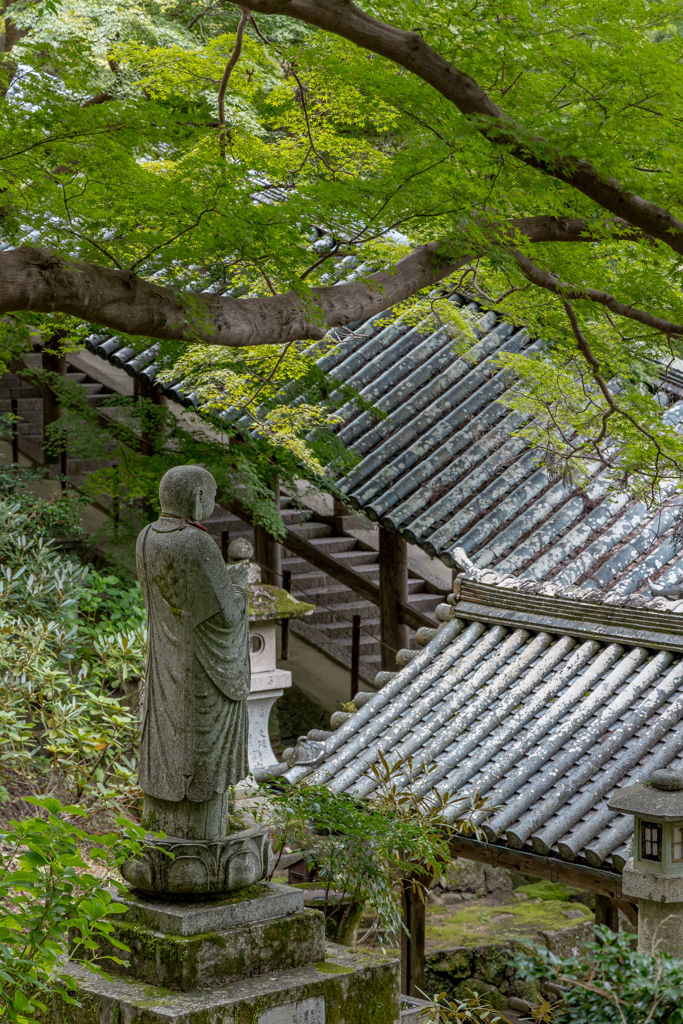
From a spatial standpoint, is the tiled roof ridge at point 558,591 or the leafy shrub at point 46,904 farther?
the tiled roof ridge at point 558,591

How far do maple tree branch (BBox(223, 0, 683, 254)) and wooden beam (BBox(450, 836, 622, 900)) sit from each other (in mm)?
3492

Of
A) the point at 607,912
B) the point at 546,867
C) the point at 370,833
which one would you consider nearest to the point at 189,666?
the point at 370,833

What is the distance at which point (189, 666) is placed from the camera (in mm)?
4625

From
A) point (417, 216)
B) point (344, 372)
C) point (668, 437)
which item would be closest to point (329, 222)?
point (417, 216)

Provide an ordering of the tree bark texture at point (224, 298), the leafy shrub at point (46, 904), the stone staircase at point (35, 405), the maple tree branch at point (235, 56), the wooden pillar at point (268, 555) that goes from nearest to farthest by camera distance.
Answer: the leafy shrub at point (46, 904)
the tree bark texture at point (224, 298)
the maple tree branch at point (235, 56)
the wooden pillar at point (268, 555)
the stone staircase at point (35, 405)

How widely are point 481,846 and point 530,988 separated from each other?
13.9 feet

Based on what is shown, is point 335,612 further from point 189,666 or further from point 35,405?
point 189,666

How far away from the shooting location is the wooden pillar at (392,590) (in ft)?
37.3

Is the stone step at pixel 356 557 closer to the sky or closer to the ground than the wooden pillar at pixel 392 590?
closer to the sky

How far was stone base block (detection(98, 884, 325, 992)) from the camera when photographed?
438cm

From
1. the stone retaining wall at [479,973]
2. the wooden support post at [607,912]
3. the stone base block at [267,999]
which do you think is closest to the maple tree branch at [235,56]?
the stone base block at [267,999]

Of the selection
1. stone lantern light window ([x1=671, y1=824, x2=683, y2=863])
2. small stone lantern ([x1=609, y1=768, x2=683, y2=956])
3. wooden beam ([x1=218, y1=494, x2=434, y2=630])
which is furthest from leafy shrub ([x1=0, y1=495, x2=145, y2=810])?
stone lantern light window ([x1=671, y1=824, x2=683, y2=863])

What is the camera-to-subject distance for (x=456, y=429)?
11.0 metres

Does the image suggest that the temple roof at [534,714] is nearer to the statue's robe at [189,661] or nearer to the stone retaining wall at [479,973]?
the statue's robe at [189,661]
